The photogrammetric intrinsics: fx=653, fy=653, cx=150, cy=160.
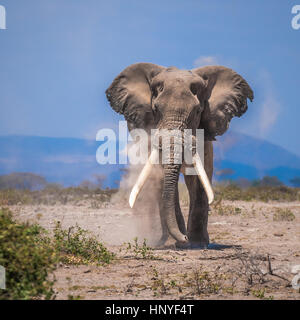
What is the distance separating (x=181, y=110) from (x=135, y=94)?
1.73m

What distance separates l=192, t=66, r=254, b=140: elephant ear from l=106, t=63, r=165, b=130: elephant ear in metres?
0.88

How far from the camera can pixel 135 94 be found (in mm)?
11594

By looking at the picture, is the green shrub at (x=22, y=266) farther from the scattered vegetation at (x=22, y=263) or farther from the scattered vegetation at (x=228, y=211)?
the scattered vegetation at (x=228, y=211)

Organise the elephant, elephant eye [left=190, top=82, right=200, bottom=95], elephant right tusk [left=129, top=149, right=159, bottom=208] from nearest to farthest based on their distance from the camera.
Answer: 1. the elephant
2. elephant right tusk [left=129, top=149, right=159, bottom=208]
3. elephant eye [left=190, top=82, right=200, bottom=95]

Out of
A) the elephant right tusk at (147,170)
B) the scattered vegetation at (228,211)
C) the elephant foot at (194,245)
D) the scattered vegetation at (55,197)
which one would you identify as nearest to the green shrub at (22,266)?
the elephant right tusk at (147,170)

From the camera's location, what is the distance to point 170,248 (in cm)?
→ 1071

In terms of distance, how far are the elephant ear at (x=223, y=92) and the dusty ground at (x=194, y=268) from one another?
7.18ft

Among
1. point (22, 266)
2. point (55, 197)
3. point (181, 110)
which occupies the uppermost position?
point (181, 110)

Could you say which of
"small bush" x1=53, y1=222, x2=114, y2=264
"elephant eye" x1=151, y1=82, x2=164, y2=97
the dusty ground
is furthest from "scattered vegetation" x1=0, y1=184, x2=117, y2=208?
"small bush" x1=53, y1=222, x2=114, y2=264

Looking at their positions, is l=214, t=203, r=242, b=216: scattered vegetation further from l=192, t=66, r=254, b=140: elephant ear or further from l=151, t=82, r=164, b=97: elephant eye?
l=151, t=82, r=164, b=97: elephant eye

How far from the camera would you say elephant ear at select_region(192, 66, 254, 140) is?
442 inches

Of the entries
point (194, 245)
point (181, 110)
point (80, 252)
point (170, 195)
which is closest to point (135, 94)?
point (181, 110)

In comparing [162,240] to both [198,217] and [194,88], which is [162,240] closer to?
[198,217]

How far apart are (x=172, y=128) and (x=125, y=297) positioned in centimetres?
392
